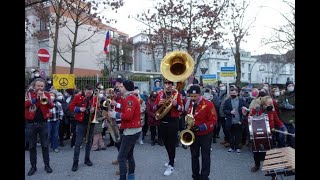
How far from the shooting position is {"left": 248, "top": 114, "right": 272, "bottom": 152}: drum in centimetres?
673

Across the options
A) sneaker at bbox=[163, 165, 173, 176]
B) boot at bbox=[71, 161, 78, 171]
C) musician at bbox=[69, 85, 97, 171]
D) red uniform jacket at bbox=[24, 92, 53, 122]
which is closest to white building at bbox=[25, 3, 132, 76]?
musician at bbox=[69, 85, 97, 171]

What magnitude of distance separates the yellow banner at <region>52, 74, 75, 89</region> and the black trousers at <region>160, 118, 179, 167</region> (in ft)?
17.0

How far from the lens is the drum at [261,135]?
22.1 ft

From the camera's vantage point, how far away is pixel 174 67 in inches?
286

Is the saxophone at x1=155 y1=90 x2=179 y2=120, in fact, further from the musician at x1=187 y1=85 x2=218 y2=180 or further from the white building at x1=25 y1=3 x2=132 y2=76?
the white building at x1=25 y1=3 x2=132 y2=76

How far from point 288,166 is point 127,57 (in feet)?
140

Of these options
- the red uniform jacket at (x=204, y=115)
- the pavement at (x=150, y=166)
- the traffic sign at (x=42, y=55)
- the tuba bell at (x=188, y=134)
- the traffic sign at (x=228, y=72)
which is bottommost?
the pavement at (x=150, y=166)

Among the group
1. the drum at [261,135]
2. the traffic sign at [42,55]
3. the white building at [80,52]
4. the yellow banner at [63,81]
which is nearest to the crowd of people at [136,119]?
the drum at [261,135]

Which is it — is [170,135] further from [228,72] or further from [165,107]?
[228,72]

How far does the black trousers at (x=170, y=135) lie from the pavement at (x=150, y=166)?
1.47ft

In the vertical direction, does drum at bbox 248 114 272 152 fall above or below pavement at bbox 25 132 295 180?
above

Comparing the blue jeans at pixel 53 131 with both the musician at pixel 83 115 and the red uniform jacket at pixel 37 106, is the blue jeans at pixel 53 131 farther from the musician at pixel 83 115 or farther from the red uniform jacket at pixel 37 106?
the red uniform jacket at pixel 37 106

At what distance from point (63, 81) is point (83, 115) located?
159 inches

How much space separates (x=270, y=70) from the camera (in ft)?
287
